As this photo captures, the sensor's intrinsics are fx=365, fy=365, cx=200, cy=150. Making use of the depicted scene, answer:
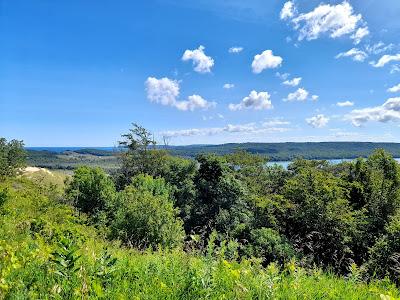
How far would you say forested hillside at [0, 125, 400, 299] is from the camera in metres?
3.88

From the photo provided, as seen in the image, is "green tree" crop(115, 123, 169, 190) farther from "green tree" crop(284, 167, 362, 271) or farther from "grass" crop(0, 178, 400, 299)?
"grass" crop(0, 178, 400, 299)

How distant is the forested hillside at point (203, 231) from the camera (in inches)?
153

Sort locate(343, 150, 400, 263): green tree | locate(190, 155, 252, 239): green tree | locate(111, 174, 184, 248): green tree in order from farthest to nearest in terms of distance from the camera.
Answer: locate(190, 155, 252, 239): green tree → locate(343, 150, 400, 263): green tree → locate(111, 174, 184, 248): green tree

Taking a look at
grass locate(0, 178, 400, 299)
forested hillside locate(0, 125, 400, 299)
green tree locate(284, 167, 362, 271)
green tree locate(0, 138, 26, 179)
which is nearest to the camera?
grass locate(0, 178, 400, 299)

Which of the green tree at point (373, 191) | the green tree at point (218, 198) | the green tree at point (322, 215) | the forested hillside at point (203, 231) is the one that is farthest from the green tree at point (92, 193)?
the green tree at point (373, 191)

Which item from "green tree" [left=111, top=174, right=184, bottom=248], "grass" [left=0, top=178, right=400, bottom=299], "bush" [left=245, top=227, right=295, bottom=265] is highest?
"grass" [left=0, top=178, right=400, bottom=299]

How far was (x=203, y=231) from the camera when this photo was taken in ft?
25.7

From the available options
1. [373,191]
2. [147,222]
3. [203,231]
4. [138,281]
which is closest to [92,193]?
[147,222]

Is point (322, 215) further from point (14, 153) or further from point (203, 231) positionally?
point (14, 153)

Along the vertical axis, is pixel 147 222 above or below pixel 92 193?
below

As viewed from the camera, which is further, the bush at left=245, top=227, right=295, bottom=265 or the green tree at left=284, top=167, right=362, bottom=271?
the green tree at left=284, top=167, right=362, bottom=271

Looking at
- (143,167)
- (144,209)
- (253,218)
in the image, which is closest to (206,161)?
(253,218)

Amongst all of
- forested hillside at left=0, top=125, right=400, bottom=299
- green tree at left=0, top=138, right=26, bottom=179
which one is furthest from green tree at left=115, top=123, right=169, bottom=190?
green tree at left=0, top=138, right=26, bottom=179

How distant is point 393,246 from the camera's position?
941 inches
